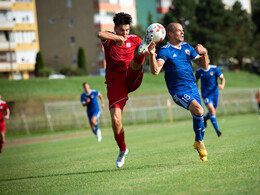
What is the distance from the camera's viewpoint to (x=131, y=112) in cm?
3291

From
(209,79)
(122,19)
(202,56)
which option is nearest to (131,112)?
(209,79)

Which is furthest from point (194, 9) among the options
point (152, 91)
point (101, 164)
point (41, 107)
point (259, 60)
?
point (101, 164)

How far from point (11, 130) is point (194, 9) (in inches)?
1595

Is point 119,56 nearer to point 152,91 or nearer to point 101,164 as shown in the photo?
point 101,164

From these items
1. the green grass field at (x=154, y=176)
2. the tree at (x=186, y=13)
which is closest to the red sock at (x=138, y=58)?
the green grass field at (x=154, y=176)

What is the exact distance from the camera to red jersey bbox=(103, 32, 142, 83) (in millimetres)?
8180

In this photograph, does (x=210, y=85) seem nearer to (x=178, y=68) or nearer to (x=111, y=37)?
(x=178, y=68)

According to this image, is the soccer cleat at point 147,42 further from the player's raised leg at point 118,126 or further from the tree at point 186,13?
the tree at point 186,13

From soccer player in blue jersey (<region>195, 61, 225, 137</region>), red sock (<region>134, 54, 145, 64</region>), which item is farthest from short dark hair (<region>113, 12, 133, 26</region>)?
soccer player in blue jersey (<region>195, 61, 225, 137</region>)

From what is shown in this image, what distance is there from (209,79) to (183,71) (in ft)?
23.5

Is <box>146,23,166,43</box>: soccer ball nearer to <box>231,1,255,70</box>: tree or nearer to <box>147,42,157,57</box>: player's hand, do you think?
<box>147,42,157,57</box>: player's hand

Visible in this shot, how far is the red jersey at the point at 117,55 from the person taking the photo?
8.18m

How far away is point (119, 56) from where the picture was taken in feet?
26.9

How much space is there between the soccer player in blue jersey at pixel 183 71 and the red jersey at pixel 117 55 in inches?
19.3
